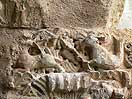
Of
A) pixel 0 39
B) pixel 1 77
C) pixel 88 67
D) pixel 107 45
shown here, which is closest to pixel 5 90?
pixel 1 77

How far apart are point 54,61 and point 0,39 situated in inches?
9.5

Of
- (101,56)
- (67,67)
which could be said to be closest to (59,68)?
(67,67)

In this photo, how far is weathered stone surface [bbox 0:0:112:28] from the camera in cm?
203

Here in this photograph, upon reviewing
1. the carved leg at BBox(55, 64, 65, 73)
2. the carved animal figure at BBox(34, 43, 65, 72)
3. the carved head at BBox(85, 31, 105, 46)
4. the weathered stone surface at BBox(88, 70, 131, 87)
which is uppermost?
the carved head at BBox(85, 31, 105, 46)

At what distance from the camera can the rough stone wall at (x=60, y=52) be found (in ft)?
6.48

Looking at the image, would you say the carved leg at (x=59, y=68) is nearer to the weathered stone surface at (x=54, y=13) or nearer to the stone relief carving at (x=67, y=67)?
the stone relief carving at (x=67, y=67)

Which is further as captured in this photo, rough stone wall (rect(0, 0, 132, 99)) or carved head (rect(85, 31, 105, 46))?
carved head (rect(85, 31, 105, 46))

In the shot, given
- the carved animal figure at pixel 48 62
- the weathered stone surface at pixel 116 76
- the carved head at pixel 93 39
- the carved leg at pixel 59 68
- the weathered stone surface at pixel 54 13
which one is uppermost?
the weathered stone surface at pixel 54 13

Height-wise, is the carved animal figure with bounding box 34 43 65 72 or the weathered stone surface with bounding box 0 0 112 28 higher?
the weathered stone surface with bounding box 0 0 112 28

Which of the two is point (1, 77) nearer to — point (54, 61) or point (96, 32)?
point (54, 61)

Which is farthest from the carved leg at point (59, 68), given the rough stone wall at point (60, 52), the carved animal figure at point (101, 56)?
the carved animal figure at point (101, 56)

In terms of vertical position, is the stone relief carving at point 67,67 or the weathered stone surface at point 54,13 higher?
the weathered stone surface at point 54,13

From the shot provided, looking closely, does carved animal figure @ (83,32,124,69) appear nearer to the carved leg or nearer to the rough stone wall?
the rough stone wall

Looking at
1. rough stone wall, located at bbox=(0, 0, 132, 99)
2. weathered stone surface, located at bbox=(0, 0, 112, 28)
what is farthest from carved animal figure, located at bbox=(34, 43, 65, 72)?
weathered stone surface, located at bbox=(0, 0, 112, 28)
